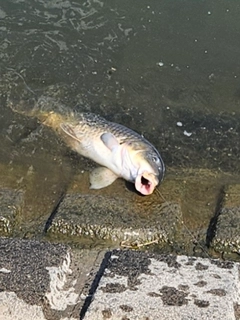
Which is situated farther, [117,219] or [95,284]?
[117,219]

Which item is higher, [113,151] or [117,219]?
[117,219]

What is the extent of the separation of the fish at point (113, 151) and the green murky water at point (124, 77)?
0.47ft

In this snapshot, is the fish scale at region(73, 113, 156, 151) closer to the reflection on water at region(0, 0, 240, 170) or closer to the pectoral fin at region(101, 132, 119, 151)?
the pectoral fin at region(101, 132, 119, 151)

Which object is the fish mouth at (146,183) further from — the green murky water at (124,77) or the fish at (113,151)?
the green murky water at (124,77)

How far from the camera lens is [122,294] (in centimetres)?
285

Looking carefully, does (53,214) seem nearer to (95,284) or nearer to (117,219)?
(117,219)

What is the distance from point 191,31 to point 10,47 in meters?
1.78

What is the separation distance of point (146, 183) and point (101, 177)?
11.5 inches

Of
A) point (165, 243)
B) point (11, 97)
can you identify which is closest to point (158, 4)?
point (11, 97)

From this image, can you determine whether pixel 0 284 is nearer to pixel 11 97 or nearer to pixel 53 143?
pixel 53 143

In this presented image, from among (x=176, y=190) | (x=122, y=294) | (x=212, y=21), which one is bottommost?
(x=212, y=21)

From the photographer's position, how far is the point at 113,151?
466 centimetres

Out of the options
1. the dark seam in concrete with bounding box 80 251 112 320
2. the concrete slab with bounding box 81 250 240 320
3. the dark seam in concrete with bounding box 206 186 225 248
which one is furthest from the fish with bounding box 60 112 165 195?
the concrete slab with bounding box 81 250 240 320

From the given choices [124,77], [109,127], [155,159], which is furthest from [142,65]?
[155,159]
